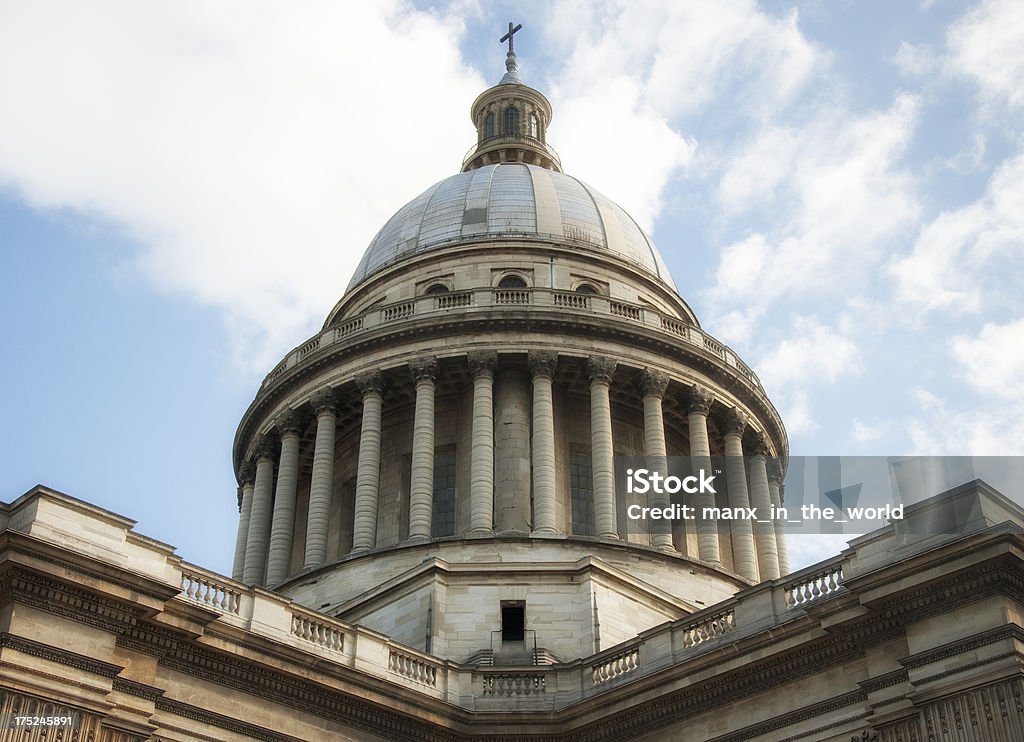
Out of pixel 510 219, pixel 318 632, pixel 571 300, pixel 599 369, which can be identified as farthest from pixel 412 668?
pixel 510 219

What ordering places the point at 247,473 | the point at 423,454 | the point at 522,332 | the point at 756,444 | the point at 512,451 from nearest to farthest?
1. the point at 423,454
2. the point at 512,451
3. the point at 522,332
4. the point at 756,444
5. the point at 247,473

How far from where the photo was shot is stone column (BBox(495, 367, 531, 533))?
40562 mm

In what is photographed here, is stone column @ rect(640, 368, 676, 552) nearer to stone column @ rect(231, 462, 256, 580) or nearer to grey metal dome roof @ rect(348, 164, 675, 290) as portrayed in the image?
grey metal dome roof @ rect(348, 164, 675, 290)

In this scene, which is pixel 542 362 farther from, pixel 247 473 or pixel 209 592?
pixel 209 592

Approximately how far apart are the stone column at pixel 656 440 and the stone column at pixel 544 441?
10.8ft

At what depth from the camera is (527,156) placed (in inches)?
2458

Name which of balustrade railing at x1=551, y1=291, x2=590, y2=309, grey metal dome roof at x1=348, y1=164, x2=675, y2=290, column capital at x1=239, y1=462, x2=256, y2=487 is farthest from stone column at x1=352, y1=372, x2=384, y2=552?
grey metal dome roof at x1=348, y1=164, x2=675, y2=290

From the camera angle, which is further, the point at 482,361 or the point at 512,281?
the point at 512,281

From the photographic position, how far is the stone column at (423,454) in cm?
3991

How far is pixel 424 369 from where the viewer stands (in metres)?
43.6

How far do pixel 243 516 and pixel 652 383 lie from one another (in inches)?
672

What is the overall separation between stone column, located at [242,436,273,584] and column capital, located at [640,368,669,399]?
1466cm

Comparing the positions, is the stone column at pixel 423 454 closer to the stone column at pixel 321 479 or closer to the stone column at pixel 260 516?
the stone column at pixel 321 479

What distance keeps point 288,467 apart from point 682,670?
22845 millimetres
